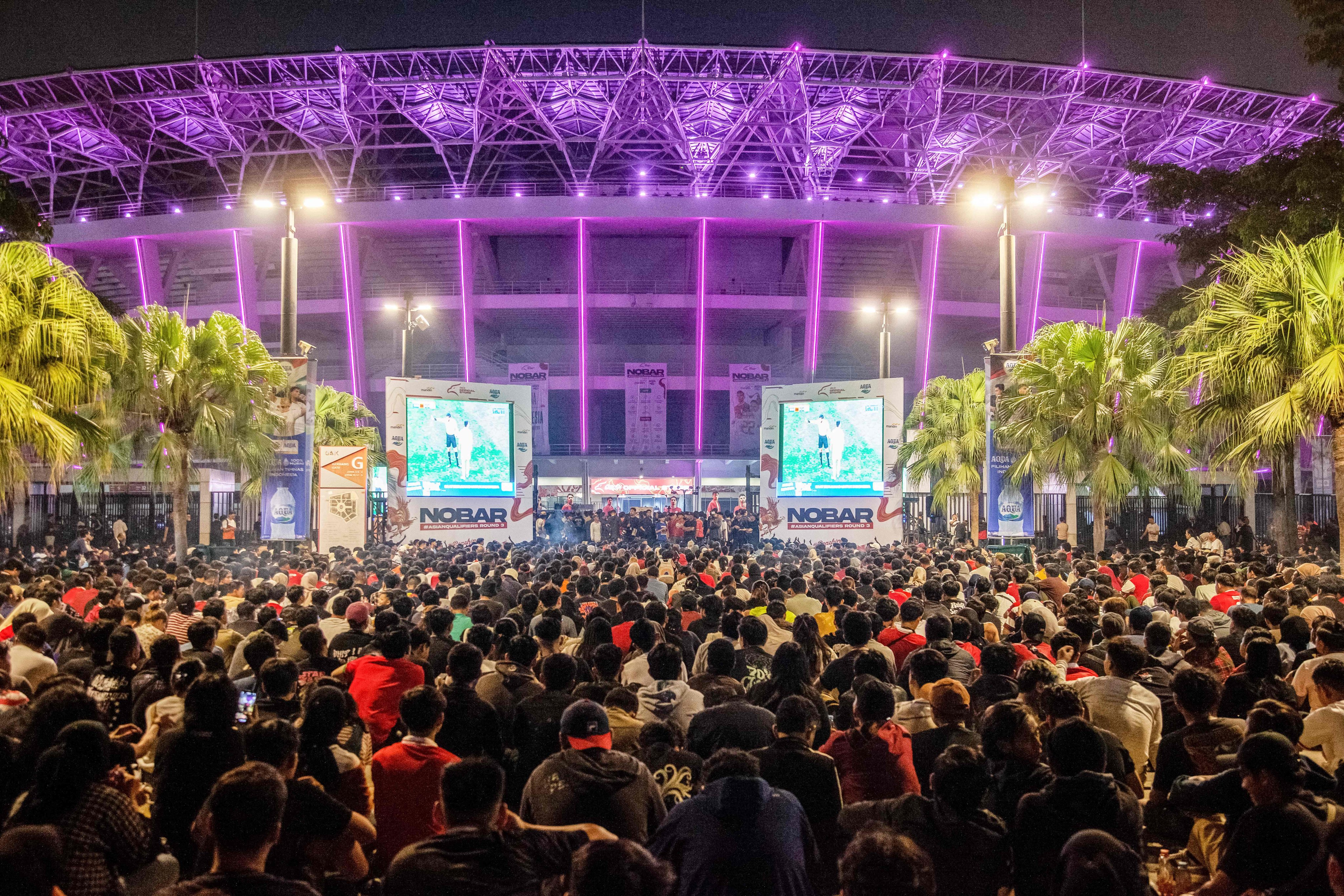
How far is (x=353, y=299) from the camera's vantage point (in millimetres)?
41594

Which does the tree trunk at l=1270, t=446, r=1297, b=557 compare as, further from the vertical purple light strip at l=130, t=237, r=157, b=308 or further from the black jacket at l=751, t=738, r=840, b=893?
the vertical purple light strip at l=130, t=237, r=157, b=308

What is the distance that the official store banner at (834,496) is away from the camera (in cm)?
2517

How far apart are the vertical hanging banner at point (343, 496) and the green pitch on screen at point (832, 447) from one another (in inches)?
514

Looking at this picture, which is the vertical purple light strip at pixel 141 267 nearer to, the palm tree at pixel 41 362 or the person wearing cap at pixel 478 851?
the palm tree at pixel 41 362

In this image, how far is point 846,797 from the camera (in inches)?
171

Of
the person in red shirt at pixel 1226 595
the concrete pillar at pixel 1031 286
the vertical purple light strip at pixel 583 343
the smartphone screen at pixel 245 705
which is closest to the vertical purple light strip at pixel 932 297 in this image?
the concrete pillar at pixel 1031 286

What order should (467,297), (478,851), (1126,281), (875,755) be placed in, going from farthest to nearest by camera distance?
(1126,281) < (467,297) < (875,755) < (478,851)

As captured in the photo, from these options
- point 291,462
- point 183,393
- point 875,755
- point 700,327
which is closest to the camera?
point 875,755

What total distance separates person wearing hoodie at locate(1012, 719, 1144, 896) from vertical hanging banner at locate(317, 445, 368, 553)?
1500 cm

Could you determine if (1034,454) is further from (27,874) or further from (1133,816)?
(27,874)

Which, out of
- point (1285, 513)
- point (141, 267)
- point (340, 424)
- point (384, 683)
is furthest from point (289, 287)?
point (141, 267)

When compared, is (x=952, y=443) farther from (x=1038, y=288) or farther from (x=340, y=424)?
(x=1038, y=288)

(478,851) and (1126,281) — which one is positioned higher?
(1126,281)

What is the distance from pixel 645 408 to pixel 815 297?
920 cm
